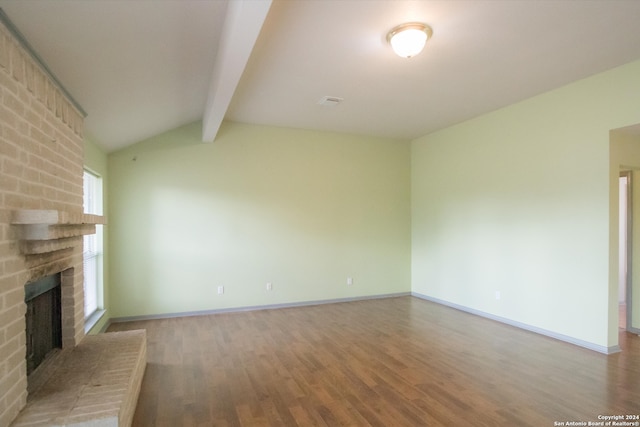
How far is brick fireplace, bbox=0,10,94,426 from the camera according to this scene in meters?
1.66

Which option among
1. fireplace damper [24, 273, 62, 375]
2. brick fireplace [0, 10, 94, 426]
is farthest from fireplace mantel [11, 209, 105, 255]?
fireplace damper [24, 273, 62, 375]

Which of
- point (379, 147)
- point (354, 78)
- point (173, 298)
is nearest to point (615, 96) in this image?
point (354, 78)

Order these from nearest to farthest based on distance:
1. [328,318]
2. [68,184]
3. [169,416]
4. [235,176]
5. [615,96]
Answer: [169,416]
[68,184]
[615,96]
[328,318]
[235,176]

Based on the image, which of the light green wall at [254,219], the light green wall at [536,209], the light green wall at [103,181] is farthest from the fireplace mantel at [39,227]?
the light green wall at [536,209]

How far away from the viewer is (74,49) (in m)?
2.08

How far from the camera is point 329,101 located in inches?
161

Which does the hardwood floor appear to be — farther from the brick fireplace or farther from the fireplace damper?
the brick fireplace

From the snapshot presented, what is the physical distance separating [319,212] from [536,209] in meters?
2.97

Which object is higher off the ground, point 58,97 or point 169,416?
point 58,97

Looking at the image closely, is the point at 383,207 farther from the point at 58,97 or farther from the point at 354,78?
the point at 58,97

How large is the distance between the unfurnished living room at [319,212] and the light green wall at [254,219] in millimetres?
31

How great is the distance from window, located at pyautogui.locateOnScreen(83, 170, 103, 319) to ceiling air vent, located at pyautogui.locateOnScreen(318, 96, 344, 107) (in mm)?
2812

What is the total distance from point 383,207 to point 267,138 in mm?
2310

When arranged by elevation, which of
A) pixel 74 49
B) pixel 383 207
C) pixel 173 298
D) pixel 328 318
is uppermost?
pixel 74 49
